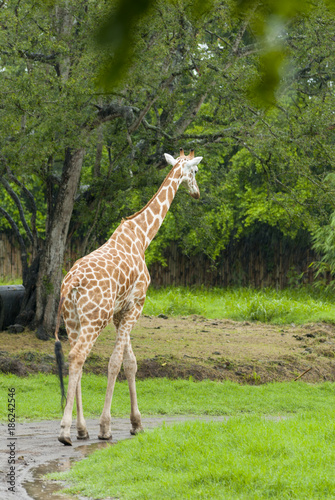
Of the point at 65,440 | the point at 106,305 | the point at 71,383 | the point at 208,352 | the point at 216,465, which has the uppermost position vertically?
the point at 106,305

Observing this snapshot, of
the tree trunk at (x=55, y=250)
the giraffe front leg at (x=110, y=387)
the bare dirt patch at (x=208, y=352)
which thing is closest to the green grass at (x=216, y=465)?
the giraffe front leg at (x=110, y=387)

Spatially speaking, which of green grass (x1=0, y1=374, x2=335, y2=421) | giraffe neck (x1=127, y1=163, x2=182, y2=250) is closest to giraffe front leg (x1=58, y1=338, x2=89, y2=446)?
green grass (x1=0, y1=374, x2=335, y2=421)

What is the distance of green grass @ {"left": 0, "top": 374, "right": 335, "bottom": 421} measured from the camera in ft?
27.3

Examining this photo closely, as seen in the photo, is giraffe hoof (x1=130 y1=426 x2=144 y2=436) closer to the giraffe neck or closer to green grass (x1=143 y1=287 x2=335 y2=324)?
the giraffe neck

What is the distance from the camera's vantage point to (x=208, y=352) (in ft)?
39.9

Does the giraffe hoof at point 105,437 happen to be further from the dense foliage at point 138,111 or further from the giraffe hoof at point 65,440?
the dense foliage at point 138,111

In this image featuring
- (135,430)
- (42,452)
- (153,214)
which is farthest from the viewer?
Answer: (153,214)

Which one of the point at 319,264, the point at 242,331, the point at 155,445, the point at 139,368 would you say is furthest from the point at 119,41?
the point at 319,264

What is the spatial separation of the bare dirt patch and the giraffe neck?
11.5ft

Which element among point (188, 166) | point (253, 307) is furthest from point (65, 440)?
point (253, 307)

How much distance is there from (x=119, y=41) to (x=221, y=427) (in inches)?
201

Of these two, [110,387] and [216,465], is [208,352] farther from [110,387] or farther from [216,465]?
[216,465]

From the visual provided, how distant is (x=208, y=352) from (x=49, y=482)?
7.37 meters

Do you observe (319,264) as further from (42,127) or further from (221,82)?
(42,127)
